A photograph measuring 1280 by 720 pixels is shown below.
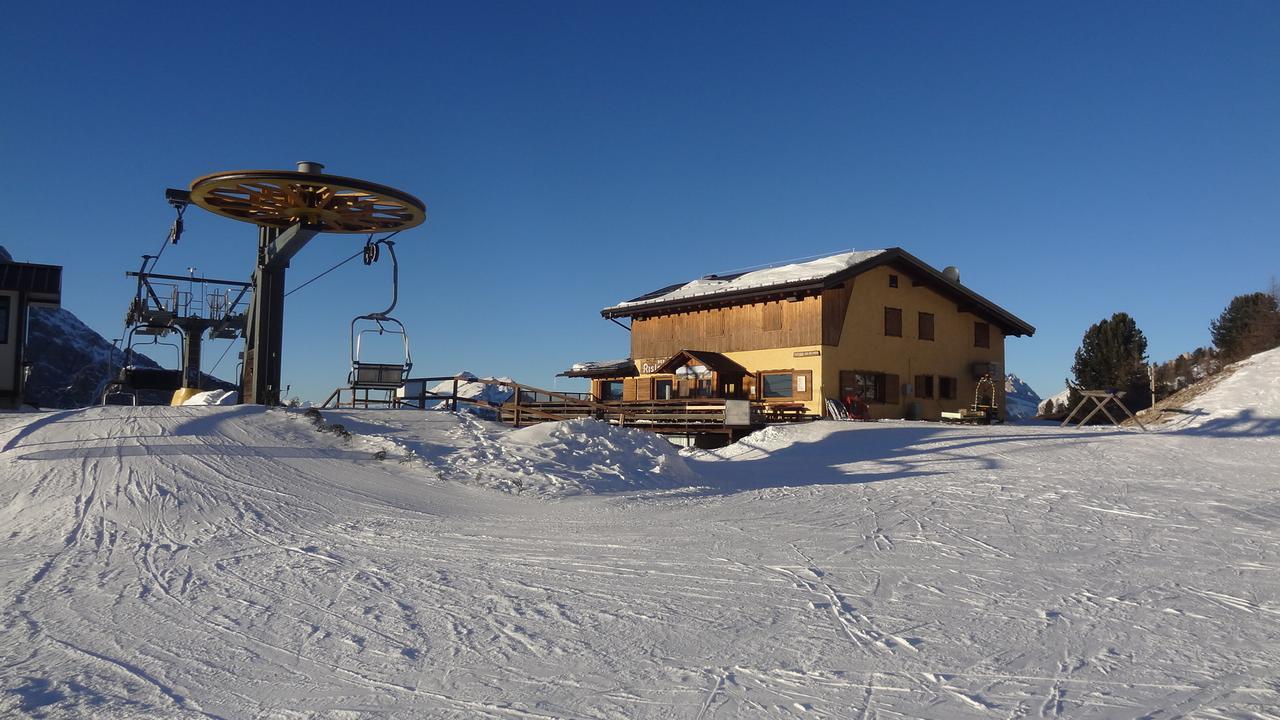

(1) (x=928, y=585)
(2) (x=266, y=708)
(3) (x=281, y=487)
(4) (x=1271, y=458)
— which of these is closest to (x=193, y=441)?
(3) (x=281, y=487)

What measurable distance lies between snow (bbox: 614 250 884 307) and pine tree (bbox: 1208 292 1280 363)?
22918 mm

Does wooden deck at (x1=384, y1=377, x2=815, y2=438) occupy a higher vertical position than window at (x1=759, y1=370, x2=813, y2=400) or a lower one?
lower

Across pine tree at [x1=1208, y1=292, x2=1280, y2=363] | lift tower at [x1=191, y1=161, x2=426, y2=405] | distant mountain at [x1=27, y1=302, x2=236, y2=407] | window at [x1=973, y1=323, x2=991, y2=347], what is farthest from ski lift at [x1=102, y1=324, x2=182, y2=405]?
pine tree at [x1=1208, y1=292, x2=1280, y2=363]

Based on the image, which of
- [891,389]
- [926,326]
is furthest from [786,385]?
[926,326]

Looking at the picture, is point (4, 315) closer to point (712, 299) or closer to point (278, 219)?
point (278, 219)

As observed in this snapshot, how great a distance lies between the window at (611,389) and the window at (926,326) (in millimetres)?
11768

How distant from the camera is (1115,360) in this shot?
41.0 m

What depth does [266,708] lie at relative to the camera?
4152 mm

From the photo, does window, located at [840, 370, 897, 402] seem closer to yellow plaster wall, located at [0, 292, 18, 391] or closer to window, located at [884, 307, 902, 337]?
window, located at [884, 307, 902, 337]

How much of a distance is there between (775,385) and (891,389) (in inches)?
166

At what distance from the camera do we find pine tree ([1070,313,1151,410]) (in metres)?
40.3

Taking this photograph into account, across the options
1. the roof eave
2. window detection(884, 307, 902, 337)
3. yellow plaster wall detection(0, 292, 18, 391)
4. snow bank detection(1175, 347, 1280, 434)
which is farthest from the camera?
window detection(884, 307, 902, 337)

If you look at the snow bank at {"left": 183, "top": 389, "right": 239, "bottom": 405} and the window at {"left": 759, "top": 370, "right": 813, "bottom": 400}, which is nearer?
the snow bank at {"left": 183, "top": 389, "right": 239, "bottom": 405}

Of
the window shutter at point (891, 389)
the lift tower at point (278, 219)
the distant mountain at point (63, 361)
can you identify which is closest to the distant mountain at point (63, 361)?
the distant mountain at point (63, 361)
